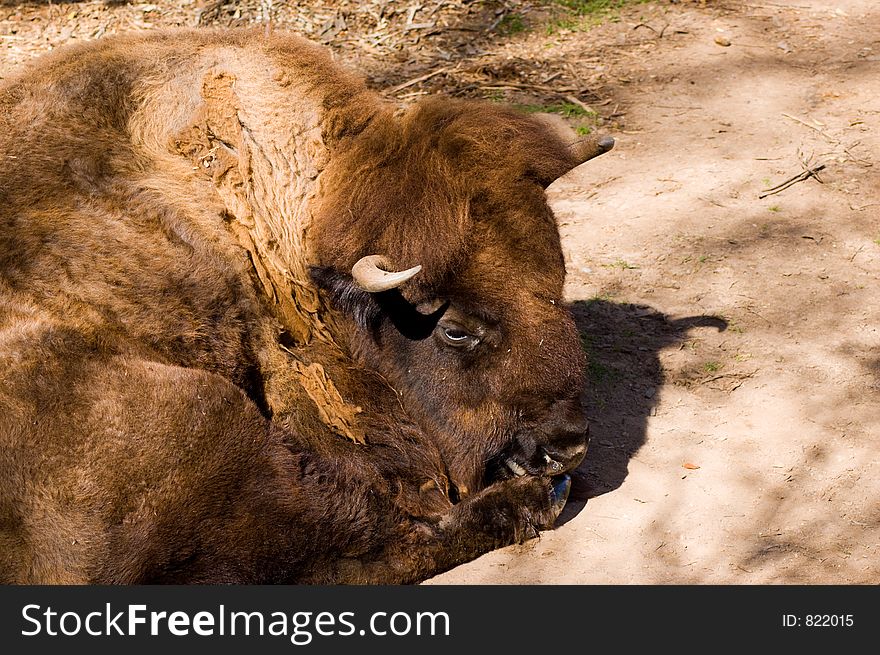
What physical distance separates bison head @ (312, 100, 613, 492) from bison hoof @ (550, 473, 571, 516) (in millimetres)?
137

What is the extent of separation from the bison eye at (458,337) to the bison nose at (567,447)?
0.58m

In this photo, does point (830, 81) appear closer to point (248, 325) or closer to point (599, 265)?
point (599, 265)

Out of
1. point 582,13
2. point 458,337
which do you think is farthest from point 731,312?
point 582,13

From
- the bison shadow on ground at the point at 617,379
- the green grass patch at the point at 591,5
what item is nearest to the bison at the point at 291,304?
the bison shadow on ground at the point at 617,379

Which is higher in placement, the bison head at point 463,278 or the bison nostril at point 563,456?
the bison head at point 463,278

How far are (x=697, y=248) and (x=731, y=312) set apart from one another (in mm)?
750

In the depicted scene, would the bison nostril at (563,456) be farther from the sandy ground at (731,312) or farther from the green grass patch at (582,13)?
the green grass patch at (582,13)

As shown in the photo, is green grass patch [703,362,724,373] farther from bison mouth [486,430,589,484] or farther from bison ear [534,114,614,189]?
bison ear [534,114,614,189]

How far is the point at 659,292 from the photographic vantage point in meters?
6.92

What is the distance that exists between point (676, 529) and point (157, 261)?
8.96 feet

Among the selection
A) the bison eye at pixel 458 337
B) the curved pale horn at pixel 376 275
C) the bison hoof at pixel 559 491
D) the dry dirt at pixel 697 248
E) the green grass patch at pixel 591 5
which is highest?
the curved pale horn at pixel 376 275

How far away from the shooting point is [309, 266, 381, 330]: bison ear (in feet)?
16.0

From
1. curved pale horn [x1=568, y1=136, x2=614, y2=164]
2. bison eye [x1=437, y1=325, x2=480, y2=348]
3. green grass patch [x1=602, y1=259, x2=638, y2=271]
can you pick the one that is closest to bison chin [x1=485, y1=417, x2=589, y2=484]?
bison eye [x1=437, y1=325, x2=480, y2=348]

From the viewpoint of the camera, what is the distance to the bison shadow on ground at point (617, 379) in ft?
17.9
